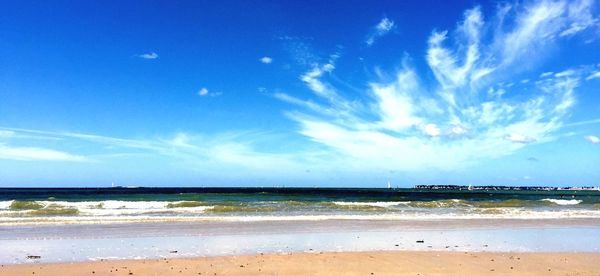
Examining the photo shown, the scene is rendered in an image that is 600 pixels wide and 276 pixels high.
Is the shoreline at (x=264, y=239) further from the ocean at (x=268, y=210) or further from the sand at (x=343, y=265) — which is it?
the ocean at (x=268, y=210)

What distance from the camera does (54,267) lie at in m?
11.3

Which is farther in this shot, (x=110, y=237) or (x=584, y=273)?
(x=110, y=237)

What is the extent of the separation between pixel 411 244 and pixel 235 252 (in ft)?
19.2

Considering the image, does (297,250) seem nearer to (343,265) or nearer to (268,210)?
(343,265)

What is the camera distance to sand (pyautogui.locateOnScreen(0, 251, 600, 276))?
10695 millimetres

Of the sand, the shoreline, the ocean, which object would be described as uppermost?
the ocean

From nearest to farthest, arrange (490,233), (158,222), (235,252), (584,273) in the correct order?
(584,273), (235,252), (490,233), (158,222)

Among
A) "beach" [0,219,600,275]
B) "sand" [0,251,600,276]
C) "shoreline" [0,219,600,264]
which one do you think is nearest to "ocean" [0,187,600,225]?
"shoreline" [0,219,600,264]

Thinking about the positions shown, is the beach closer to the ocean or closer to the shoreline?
the shoreline

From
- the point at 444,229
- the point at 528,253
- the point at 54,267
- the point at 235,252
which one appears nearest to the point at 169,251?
the point at 235,252

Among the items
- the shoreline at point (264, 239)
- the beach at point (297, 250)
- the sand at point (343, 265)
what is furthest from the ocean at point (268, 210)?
the sand at point (343, 265)

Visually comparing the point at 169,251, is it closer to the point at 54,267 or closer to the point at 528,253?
the point at 54,267

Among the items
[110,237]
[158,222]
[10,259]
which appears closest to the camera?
[10,259]

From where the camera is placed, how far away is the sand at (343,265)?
1070 cm
